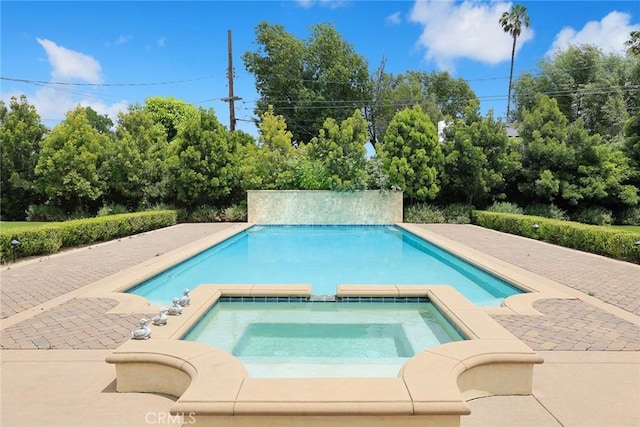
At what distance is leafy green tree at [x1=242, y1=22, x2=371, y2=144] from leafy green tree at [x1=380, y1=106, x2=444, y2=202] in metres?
12.3

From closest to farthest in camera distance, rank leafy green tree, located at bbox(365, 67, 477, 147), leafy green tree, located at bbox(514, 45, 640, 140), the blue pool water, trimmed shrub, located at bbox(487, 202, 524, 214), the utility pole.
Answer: the blue pool water, trimmed shrub, located at bbox(487, 202, 524, 214), the utility pole, leafy green tree, located at bbox(514, 45, 640, 140), leafy green tree, located at bbox(365, 67, 477, 147)

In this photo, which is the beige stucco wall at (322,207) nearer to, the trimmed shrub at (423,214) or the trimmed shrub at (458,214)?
the trimmed shrub at (423,214)

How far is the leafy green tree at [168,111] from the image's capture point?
1188 inches

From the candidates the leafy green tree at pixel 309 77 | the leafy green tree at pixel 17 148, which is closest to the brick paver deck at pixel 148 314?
the leafy green tree at pixel 17 148

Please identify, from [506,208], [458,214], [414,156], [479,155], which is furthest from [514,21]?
[458,214]

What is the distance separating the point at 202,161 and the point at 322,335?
13.5 metres

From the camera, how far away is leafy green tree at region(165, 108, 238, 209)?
54.9 feet

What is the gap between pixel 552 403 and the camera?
3051mm

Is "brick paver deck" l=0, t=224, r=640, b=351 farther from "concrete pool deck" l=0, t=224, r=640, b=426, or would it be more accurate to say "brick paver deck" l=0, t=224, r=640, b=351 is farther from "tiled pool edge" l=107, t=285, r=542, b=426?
"tiled pool edge" l=107, t=285, r=542, b=426

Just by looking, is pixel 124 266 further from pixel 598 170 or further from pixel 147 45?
pixel 598 170

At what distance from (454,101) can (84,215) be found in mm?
31184

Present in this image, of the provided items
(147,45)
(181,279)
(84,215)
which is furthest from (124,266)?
(147,45)

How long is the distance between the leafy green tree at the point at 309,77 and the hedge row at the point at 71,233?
16.4 m

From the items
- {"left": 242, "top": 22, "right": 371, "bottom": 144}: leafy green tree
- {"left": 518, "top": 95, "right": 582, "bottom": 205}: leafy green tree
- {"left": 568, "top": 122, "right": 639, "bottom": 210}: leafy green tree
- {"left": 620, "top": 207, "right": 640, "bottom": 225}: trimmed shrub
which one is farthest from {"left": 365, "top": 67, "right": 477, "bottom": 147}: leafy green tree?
{"left": 620, "top": 207, "right": 640, "bottom": 225}: trimmed shrub
